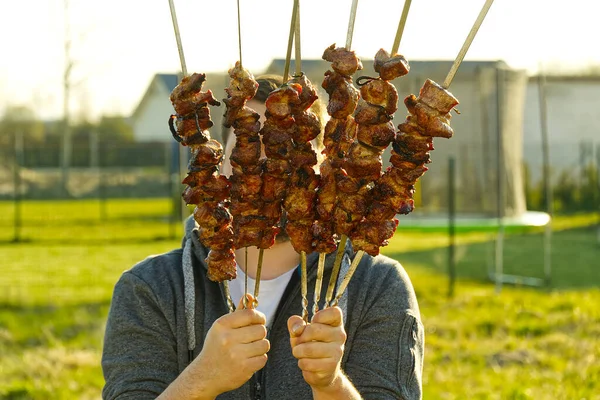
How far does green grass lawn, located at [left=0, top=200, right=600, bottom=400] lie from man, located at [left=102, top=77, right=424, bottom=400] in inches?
115

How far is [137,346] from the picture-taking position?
278 centimetres

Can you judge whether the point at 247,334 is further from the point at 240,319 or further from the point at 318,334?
the point at 318,334

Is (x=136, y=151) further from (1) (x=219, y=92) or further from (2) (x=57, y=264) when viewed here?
(1) (x=219, y=92)

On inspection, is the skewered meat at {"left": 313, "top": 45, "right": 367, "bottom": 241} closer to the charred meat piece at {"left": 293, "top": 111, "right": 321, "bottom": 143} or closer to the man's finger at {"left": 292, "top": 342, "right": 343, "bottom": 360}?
the charred meat piece at {"left": 293, "top": 111, "right": 321, "bottom": 143}

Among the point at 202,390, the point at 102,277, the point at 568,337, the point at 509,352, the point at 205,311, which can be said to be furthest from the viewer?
the point at 102,277

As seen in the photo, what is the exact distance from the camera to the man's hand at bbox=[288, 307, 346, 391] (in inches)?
76.8

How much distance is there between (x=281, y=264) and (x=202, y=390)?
0.79 metres

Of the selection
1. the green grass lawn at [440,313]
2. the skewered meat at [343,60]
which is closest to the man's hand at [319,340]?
the skewered meat at [343,60]

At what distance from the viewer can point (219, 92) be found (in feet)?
35.5

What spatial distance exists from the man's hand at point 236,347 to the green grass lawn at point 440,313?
12.2 ft

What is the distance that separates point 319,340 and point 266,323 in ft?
3.03

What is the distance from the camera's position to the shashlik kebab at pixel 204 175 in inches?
78.0

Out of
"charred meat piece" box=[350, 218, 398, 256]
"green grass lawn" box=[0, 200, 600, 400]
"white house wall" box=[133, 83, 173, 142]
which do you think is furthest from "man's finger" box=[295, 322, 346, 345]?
"white house wall" box=[133, 83, 173, 142]

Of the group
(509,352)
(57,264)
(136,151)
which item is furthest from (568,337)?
(136,151)
